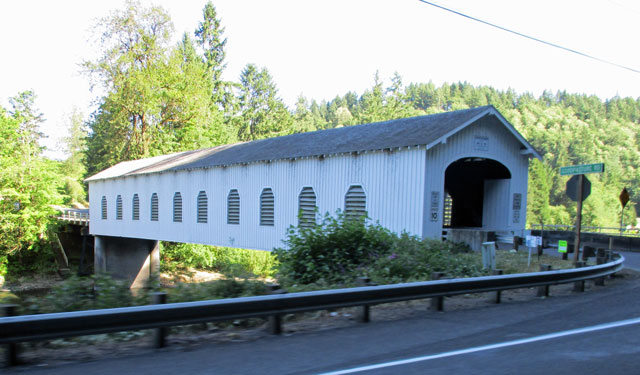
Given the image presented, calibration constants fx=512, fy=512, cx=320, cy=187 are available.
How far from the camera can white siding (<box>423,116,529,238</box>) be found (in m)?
14.9

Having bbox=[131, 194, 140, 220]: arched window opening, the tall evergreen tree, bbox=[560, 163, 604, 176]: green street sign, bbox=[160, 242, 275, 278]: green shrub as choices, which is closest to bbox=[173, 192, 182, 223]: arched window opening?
bbox=[131, 194, 140, 220]: arched window opening

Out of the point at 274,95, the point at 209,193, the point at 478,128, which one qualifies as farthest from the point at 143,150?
the point at 274,95

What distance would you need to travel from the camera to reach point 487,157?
16.4m

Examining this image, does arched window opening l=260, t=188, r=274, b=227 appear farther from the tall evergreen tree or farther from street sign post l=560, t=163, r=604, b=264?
the tall evergreen tree

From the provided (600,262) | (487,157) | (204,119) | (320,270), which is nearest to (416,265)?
(320,270)

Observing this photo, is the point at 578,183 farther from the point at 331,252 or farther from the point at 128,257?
the point at 128,257

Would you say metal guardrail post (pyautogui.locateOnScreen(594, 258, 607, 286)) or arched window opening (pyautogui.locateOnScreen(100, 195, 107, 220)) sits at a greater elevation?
metal guardrail post (pyautogui.locateOnScreen(594, 258, 607, 286))

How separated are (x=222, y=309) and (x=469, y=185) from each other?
16.3 m

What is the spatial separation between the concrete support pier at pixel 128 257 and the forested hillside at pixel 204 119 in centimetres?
411

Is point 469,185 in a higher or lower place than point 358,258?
higher

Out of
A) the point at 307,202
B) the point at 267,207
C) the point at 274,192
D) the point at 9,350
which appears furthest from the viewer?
the point at 267,207

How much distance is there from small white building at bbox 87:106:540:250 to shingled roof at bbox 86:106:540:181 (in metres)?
0.06

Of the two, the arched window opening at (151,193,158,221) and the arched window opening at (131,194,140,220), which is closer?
the arched window opening at (151,193,158,221)

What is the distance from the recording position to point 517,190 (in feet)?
58.5
